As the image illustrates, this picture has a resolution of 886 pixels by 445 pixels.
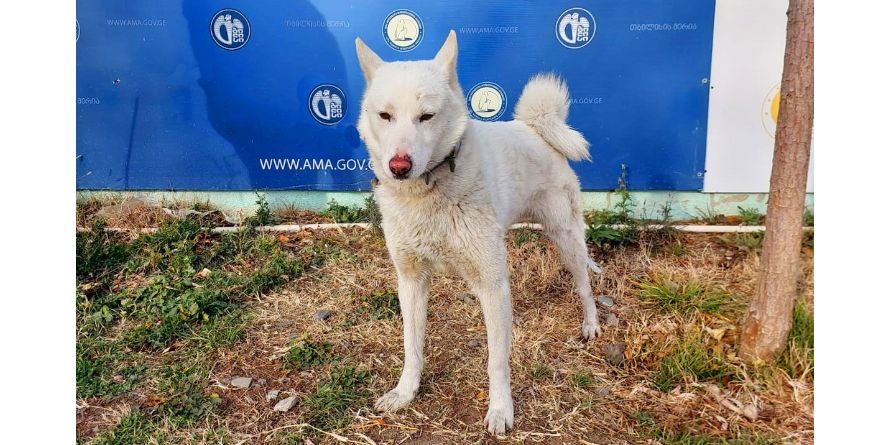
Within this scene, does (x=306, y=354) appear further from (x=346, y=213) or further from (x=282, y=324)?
(x=346, y=213)

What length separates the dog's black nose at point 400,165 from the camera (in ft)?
6.30

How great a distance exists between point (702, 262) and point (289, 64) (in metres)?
3.77

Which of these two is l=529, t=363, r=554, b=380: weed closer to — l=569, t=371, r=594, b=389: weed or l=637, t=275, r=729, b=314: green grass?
l=569, t=371, r=594, b=389: weed

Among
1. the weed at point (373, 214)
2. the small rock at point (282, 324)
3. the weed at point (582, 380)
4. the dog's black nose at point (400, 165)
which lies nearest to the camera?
the dog's black nose at point (400, 165)

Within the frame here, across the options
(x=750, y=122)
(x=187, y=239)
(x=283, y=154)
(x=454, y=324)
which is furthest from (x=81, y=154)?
(x=750, y=122)

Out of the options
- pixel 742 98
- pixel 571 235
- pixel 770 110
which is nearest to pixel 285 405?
pixel 571 235

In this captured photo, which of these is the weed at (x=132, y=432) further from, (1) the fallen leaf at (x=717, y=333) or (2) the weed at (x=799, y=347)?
(2) the weed at (x=799, y=347)

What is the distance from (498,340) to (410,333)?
19.1 inches

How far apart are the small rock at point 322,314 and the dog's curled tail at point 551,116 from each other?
1812mm

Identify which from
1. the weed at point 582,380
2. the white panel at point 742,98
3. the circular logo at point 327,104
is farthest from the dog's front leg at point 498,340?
the circular logo at point 327,104

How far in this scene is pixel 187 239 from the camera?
423 centimetres

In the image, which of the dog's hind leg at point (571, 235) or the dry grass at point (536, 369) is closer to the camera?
the dry grass at point (536, 369)

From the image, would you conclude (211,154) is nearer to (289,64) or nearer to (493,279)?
(289,64)

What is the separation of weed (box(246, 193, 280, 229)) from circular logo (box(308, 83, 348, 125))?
943 millimetres
